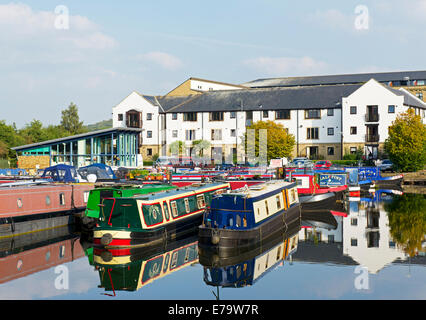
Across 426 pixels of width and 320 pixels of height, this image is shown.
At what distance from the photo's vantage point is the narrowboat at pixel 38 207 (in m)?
27.1

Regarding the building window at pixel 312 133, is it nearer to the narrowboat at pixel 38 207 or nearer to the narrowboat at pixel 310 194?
the narrowboat at pixel 310 194

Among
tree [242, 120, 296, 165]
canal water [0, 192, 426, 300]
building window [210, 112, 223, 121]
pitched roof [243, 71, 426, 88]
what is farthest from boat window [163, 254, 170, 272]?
pitched roof [243, 71, 426, 88]

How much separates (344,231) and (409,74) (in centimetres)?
8926

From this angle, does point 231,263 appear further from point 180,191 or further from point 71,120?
point 71,120

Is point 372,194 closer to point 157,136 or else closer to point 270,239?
point 270,239

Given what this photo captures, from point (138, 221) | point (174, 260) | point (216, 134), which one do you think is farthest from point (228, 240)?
point (216, 134)

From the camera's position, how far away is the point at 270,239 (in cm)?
2661

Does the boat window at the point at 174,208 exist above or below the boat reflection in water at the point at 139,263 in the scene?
above

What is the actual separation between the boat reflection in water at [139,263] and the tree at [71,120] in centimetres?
10448

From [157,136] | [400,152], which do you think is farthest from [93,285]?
[157,136]

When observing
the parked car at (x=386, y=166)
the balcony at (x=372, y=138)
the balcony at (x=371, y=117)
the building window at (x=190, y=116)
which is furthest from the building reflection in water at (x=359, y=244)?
the building window at (x=190, y=116)

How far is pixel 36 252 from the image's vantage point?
81.5 feet

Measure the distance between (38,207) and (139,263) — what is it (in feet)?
28.8

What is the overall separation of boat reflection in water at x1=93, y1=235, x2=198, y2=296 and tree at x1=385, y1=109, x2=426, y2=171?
137 feet
